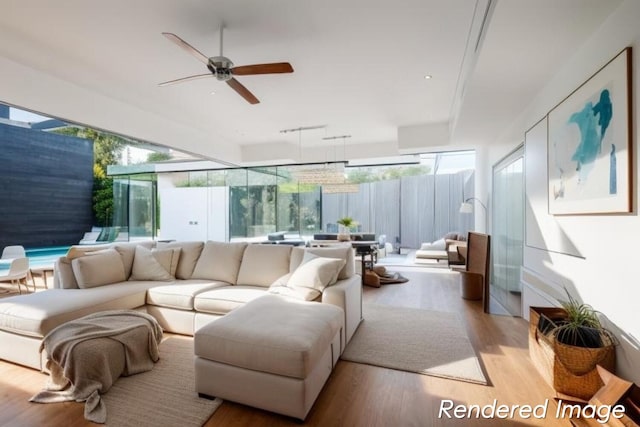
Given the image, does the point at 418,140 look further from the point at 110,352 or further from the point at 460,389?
the point at 110,352

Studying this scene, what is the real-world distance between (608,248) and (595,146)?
0.69 metres

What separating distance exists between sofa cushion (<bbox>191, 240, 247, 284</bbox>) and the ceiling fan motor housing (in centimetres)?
189

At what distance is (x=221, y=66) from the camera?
2721mm

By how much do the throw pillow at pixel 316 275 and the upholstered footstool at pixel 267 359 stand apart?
2.07 feet

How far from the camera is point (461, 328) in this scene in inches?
128

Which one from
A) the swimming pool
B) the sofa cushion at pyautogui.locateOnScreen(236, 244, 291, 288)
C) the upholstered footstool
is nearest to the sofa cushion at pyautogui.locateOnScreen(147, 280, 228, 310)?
the sofa cushion at pyautogui.locateOnScreen(236, 244, 291, 288)

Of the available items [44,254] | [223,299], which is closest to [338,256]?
[223,299]

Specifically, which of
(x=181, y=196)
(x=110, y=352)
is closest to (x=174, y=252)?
(x=110, y=352)

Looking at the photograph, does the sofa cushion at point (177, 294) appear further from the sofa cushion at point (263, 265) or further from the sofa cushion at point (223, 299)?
the sofa cushion at point (263, 265)

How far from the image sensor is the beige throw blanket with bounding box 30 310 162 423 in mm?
2014

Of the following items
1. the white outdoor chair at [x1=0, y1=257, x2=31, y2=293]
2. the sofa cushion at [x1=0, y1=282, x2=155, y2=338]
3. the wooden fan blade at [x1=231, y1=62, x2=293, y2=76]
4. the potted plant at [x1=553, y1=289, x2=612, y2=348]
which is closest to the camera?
the potted plant at [x1=553, y1=289, x2=612, y2=348]

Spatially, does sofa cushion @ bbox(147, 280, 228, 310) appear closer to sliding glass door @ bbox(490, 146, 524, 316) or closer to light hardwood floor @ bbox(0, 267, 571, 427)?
light hardwood floor @ bbox(0, 267, 571, 427)

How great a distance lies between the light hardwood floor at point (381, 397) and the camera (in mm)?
1819

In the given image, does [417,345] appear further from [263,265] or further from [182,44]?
[182,44]
